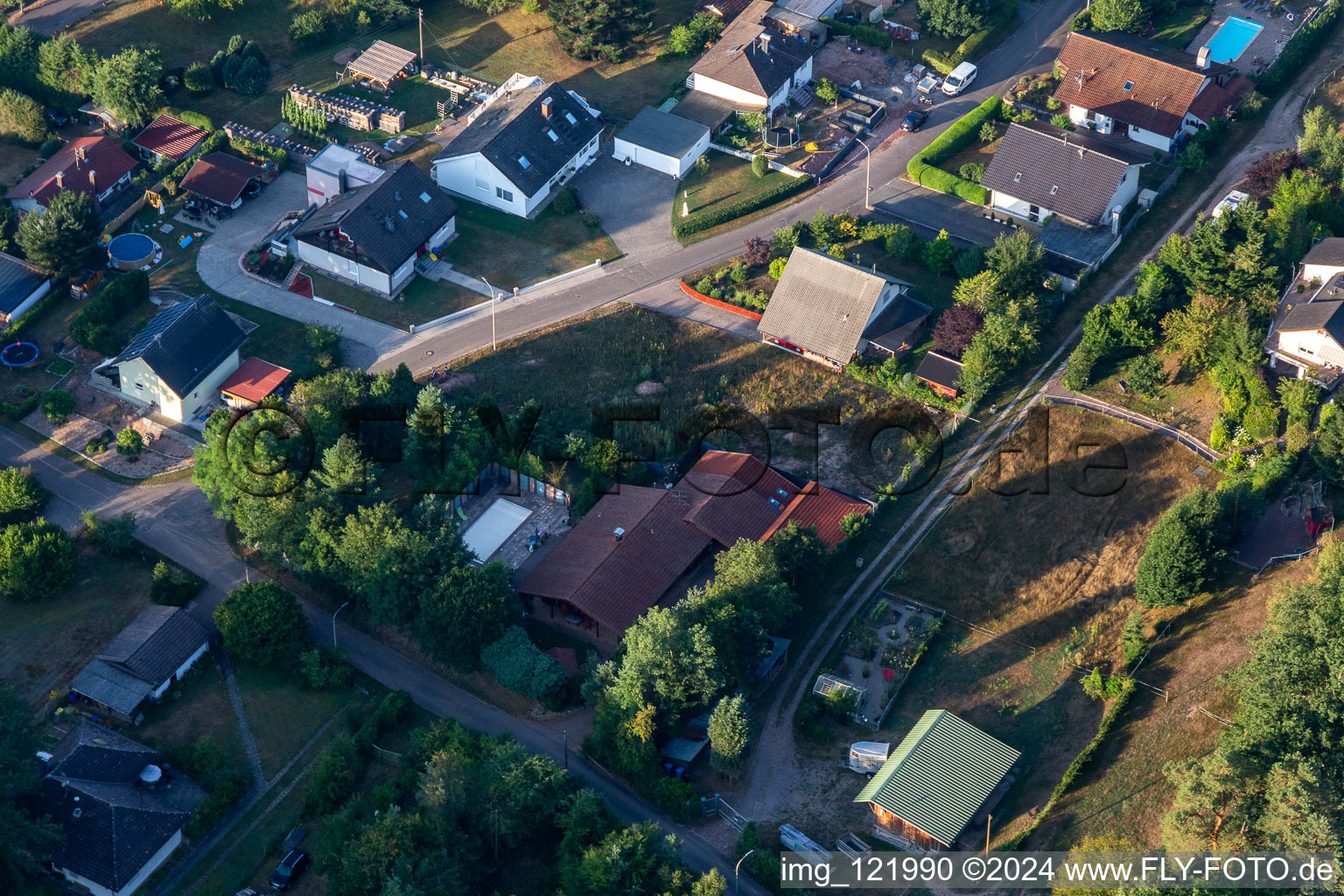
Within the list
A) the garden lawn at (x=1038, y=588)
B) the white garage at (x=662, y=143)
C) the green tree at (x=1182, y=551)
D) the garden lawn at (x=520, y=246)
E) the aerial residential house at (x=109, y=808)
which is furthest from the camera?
the white garage at (x=662, y=143)

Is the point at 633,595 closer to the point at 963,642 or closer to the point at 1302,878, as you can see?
the point at 963,642

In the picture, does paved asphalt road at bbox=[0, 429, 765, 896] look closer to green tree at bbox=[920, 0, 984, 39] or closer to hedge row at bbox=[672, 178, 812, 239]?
hedge row at bbox=[672, 178, 812, 239]

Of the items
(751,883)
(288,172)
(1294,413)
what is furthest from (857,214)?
(751,883)

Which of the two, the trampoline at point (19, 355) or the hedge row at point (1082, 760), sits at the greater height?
the trampoline at point (19, 355)

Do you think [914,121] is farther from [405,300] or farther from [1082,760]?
[1082,760]

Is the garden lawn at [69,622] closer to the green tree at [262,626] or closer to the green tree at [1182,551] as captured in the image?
the green tree at [262,626]

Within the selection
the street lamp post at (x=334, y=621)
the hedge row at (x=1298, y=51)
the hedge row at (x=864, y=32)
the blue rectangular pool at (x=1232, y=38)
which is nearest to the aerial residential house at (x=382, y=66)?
the hedge row at (x=864, y=32)

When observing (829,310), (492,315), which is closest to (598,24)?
(492,315)
